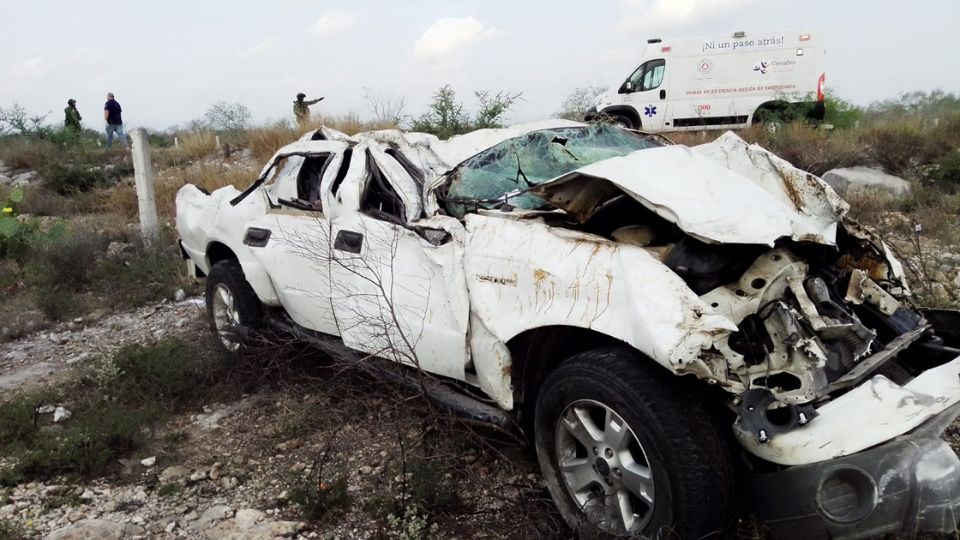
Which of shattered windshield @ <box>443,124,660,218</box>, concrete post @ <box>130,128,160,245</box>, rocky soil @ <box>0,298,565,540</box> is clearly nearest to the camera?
rocky soil @ <box>0,298,565,540</box>

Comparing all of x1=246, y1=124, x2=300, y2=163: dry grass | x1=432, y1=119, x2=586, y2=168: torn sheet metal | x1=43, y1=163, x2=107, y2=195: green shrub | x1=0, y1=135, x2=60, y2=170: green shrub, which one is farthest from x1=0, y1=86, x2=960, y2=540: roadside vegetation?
x1=0, y1=135, x2=60, y2=170: green shrub

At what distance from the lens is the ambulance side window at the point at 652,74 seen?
56.9 ft

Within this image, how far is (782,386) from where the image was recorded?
281 centimetres

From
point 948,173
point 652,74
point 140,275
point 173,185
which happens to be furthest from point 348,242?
point 652,74

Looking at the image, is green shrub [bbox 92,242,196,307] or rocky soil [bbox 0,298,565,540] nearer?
rocky soil [bbox 0,298,565,540]

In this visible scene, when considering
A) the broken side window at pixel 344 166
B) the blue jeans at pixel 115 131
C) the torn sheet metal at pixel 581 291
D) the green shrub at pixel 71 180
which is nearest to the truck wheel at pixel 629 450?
the torn sheet metal at pixel 581 291

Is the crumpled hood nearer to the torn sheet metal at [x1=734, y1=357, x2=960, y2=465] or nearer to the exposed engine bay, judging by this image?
the exposed engine bay

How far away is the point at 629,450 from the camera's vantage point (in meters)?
2.67

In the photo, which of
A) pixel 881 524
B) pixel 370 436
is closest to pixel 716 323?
pixel 881 524

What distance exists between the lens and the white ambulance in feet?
53.6

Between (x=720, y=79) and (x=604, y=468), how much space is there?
15907 millimetres

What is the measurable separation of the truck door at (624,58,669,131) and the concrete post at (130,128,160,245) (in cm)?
1189

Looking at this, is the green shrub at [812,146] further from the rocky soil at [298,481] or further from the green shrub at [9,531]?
the green shrub at [9,531]

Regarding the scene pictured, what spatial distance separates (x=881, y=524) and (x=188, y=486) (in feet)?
10.6
